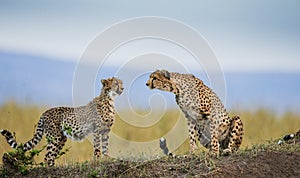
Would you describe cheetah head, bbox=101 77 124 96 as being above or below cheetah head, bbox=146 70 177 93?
above

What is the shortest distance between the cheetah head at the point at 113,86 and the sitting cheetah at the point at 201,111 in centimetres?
83

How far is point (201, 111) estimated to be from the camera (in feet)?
17.8

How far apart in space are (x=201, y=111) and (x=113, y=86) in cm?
127

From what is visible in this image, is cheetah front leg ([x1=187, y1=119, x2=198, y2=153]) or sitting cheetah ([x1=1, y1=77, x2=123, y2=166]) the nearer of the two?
cheetah front leg ([x1=187, y1=119, x2=198, y2=153])

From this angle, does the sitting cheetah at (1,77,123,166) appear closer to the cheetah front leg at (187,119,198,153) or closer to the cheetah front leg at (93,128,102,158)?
the cheetah front leg at (93,128,102,158)

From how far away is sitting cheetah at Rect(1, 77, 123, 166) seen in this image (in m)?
6.34

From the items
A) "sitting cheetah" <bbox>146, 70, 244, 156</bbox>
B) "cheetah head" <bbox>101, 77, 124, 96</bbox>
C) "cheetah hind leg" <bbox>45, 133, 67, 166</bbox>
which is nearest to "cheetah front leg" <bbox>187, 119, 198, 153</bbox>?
"sitting cheetah" <bbox>146, 70, 244, 156</bbox>

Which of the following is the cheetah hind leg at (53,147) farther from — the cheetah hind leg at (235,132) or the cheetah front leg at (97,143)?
the cheetah hind leg at (235,132)

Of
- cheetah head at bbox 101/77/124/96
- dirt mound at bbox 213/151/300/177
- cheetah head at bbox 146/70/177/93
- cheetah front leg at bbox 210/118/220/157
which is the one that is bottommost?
dirt mound at bbox 213/151/300/177

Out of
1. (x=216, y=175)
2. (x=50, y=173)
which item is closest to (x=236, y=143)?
(x=216, y=175)

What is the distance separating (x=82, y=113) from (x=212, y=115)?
176 centimetres

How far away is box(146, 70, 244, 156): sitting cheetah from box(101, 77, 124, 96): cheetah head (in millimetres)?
828

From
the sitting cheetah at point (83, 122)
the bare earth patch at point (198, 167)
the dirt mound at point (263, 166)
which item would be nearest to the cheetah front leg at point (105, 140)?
the sitting cheetah at point (83, 122)

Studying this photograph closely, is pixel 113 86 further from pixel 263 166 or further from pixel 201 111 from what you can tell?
pixel 263 166
